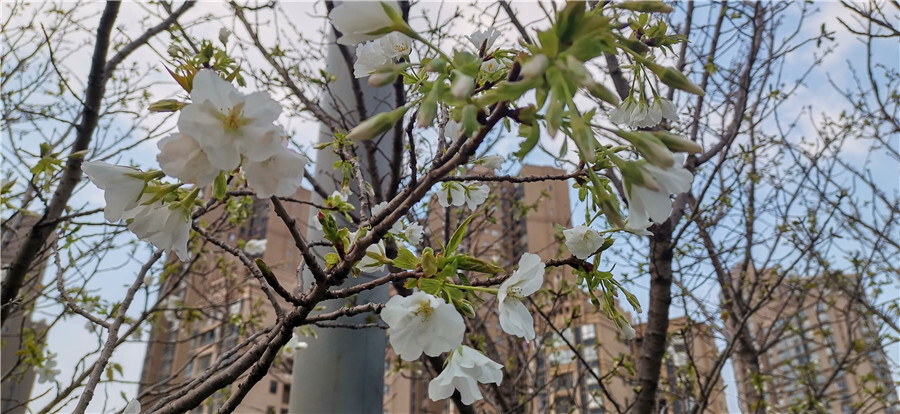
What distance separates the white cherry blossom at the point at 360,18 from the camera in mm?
752

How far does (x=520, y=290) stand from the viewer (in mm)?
854

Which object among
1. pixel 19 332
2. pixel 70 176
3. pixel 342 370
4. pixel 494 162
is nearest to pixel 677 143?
pixel 494 162

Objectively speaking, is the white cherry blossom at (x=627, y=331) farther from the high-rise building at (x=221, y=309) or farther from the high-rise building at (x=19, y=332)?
the high-rise building at (x=19, y=332)

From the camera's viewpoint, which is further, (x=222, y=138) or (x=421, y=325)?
(x=421, y=325)

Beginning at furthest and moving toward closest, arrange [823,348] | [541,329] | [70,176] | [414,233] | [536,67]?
1. [823,348]
2. [541,329]
3. [70,176]
4. [414,233]
5. [536,67]

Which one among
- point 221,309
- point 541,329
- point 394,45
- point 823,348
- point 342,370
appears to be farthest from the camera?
point 823,348

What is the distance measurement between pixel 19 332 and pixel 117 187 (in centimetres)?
353

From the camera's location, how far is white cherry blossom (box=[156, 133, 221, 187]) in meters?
0.67

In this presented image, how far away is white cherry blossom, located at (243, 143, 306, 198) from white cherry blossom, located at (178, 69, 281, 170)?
2 centimetres

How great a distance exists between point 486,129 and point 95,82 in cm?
218

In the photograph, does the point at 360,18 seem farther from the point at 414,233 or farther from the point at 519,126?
the point at 414,233

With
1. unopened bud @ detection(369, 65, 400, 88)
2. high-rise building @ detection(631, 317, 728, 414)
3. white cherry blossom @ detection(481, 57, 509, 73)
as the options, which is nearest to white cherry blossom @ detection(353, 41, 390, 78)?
white cherry blossom @ detection(481, 57, 509, 73)

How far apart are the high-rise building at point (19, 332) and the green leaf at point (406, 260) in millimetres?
2282

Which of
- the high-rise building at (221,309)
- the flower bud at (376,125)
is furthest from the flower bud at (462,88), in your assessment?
the high-rise building at (221,309)
